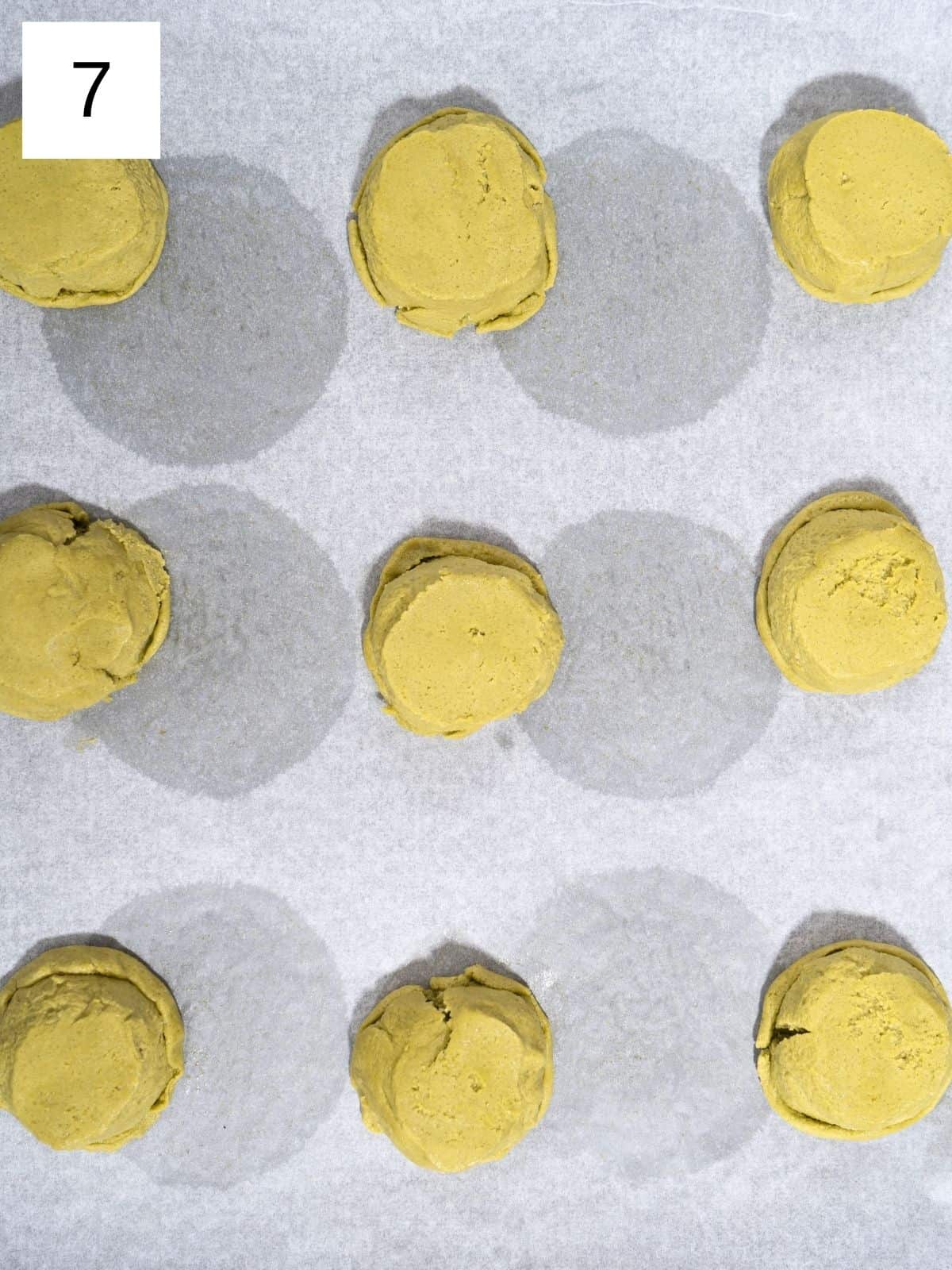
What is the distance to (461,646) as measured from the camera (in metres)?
1.53

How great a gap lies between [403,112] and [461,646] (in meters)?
0.86

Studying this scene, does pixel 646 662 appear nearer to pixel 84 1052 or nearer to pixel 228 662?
pixel 228 662

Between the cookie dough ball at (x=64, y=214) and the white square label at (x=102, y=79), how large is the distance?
86 mm

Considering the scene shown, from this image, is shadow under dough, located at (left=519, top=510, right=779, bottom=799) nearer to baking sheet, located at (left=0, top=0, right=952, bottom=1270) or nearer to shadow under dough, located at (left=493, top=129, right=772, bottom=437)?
baking sheet, located at (left=0, top=0, right=952, bottom=1270)

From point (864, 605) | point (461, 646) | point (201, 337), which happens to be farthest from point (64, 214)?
point (864, 605)

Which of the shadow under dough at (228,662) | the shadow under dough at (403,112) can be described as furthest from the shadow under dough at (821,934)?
the shadow under dough at (403,112)

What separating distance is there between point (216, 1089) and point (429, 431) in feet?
3.60

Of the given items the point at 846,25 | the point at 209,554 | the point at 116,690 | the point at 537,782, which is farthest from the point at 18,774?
the point at 846,25

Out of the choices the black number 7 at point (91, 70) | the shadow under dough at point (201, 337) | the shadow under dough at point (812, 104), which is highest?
the shadow under dough at point (812, 104)

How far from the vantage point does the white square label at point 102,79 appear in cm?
160

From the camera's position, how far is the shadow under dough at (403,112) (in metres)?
1.64

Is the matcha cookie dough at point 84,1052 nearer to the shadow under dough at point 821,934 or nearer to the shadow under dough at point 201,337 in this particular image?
the shadow under dough at point 201,337

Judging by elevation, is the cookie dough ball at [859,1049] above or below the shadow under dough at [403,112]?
below

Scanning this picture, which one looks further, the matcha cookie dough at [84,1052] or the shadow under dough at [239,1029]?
the shadow under dough at [239,1029]
